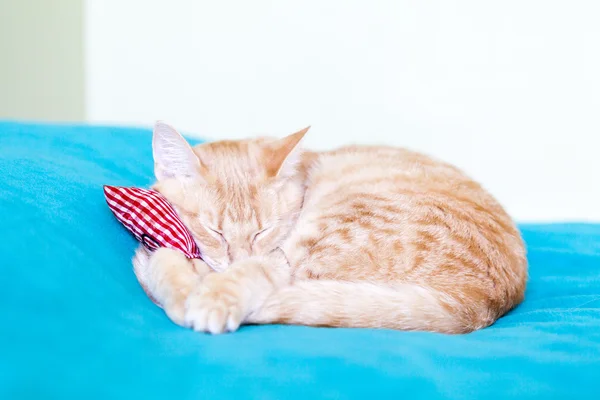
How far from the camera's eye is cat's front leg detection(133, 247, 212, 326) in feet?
4.65

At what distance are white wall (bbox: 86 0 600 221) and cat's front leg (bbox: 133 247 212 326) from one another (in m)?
2.30

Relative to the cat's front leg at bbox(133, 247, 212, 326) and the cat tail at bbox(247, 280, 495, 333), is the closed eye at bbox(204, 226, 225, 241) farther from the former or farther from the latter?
the cat tail at bbox(247, 280, 495, 333)

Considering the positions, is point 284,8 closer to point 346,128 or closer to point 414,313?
point 346,128

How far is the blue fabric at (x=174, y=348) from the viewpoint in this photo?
3.59 ft

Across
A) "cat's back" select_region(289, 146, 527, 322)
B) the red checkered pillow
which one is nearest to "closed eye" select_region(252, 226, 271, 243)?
"cat's back" select_region(289, 146, 527, 322)

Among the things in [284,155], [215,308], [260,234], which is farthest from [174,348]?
[284,155]

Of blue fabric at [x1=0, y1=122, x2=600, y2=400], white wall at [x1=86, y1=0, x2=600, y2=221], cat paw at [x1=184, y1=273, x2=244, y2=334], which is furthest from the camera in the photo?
white wall at [x1=86, y1=0, x2=600, y2=221]

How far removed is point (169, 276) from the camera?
4.94 ft

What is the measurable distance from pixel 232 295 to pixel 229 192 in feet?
1.78

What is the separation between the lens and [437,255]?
5.31ft

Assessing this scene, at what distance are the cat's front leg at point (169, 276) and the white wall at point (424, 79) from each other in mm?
2305

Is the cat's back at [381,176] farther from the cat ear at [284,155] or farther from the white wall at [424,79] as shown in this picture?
the white wall at [424,79]

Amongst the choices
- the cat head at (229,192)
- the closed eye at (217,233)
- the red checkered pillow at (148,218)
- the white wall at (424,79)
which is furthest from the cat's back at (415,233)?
the white wall at (424,79)

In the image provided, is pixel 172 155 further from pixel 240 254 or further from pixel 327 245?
pixel 327 245
